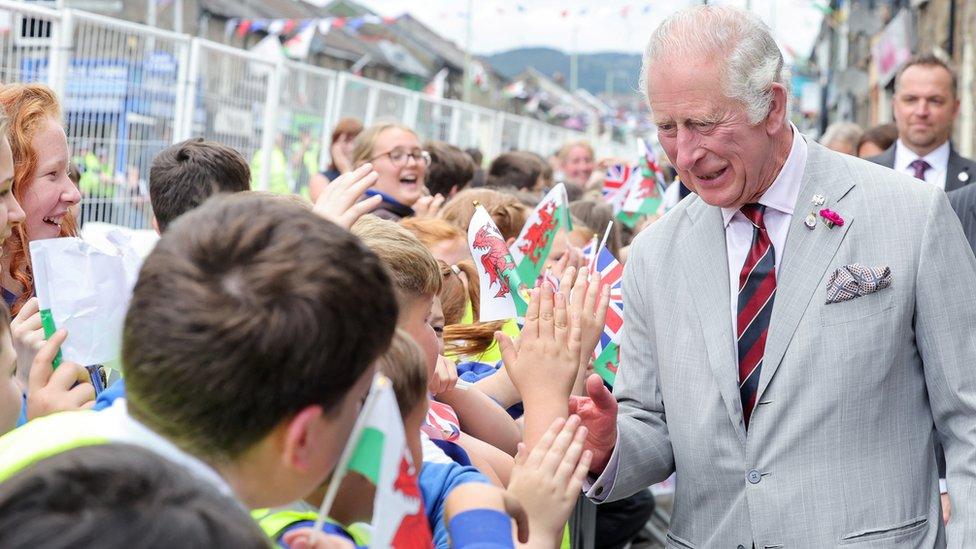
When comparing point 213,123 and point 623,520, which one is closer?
point 623,520

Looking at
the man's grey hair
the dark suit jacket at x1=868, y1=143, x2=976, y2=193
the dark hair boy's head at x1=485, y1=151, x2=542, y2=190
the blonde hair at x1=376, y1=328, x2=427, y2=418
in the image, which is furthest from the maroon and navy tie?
the dark hair boy's head at x1=485, y1=151, x2=542, y2=190

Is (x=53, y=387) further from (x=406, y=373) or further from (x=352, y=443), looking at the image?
(x=352, y=443)

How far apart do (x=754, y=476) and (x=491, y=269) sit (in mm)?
1284

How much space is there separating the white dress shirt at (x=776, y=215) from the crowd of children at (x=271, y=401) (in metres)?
0.35

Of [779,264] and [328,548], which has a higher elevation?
[779,264]

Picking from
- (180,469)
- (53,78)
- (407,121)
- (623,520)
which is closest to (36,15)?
(53,78)

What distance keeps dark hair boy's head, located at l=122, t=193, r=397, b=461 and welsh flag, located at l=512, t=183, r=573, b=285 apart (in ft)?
8.16

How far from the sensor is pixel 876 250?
9.11 feet

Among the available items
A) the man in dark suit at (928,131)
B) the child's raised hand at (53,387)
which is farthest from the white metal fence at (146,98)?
the child's raised hand at (53,387)

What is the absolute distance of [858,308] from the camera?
2.75 meters

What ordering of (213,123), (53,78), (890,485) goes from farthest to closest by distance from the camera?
(213,123) → (53,78) → (890,485)

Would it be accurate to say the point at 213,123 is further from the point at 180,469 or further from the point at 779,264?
the point at 180,469

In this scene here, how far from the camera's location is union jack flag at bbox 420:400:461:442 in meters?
2.75

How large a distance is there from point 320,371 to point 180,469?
327mm
